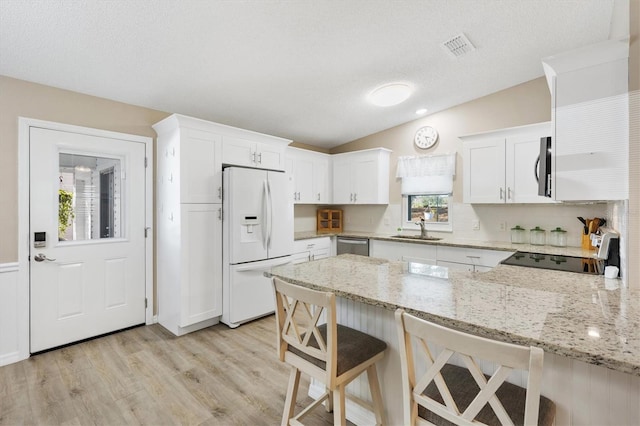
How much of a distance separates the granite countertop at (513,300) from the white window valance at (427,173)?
235 cm

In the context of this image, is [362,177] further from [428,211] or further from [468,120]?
[468,120]

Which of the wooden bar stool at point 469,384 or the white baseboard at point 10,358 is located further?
the white baseboard at point 10,358

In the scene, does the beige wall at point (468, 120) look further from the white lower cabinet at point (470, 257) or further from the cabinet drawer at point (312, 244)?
the cabinet drawer at point (312, 244)

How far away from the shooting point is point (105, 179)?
122 inches

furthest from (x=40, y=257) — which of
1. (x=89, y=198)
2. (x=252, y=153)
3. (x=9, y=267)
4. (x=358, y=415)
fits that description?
(x=358, y=415)

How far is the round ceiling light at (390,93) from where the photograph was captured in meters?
3.21

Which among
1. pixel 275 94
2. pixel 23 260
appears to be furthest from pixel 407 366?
pixel 23 260

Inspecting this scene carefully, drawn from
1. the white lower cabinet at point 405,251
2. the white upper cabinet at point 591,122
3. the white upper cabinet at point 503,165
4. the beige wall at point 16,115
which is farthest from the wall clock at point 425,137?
the beige wall at point 16,115

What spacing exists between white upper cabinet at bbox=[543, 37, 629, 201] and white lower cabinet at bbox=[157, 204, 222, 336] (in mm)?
2951

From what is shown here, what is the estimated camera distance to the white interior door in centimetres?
270

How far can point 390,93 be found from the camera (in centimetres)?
324

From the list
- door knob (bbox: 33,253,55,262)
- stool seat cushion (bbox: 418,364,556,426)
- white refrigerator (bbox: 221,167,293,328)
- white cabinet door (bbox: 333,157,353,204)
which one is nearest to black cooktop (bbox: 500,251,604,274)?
stool seat cushion (bbox: 418,364,556,426)

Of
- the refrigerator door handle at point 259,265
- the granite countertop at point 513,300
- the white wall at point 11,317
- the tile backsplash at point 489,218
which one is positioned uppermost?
the tile backsplash at point 489,218

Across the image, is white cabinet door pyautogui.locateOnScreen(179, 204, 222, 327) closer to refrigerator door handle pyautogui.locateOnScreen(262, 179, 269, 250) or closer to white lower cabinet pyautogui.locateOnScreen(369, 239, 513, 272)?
refrigerator door handle pyautogui.locateOnScreen(262, 179, 269, 250)
